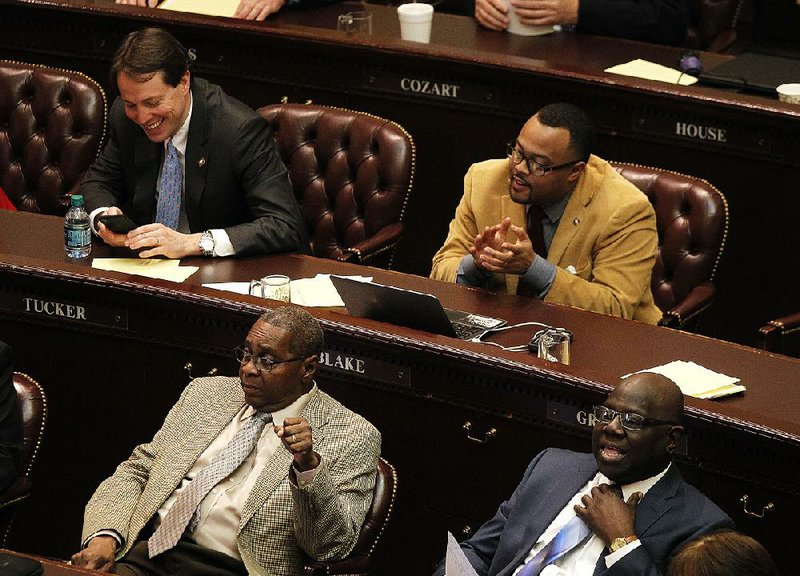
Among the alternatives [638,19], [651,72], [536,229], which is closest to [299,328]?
[536,229]

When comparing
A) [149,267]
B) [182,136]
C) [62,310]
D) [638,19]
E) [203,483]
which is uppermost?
[638,19]

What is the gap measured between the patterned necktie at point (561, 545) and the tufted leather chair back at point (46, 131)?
106 inches

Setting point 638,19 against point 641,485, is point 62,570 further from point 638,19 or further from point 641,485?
point 638,19

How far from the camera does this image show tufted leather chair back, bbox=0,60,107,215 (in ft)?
17.7

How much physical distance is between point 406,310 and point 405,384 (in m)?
0.20

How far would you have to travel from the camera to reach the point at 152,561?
3717 mm

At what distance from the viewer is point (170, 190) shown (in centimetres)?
478

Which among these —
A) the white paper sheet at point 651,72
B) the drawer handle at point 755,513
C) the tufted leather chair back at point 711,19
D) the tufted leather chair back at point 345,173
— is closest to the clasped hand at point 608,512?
the drawer handle at point 755,513

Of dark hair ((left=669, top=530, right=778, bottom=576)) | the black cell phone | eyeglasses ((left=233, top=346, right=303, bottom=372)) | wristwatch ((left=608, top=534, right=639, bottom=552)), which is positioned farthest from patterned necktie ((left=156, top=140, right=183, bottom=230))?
dark hair ((left=669, top=530, right=778, bottom=576))

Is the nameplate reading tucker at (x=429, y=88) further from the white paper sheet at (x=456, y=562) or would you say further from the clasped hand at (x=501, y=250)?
the white paper sheet at (x=456, y=562)

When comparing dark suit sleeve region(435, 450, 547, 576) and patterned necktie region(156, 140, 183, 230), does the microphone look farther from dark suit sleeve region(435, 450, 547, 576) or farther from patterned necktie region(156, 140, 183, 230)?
dark suit sleeve region(435, 450, 547, 576)

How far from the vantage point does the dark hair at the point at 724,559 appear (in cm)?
283

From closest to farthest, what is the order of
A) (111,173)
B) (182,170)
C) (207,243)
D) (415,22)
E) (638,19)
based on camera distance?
(207,243), (182,170), (111,173), (415,22), (638,19)

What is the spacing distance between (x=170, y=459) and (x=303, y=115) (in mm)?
1641
